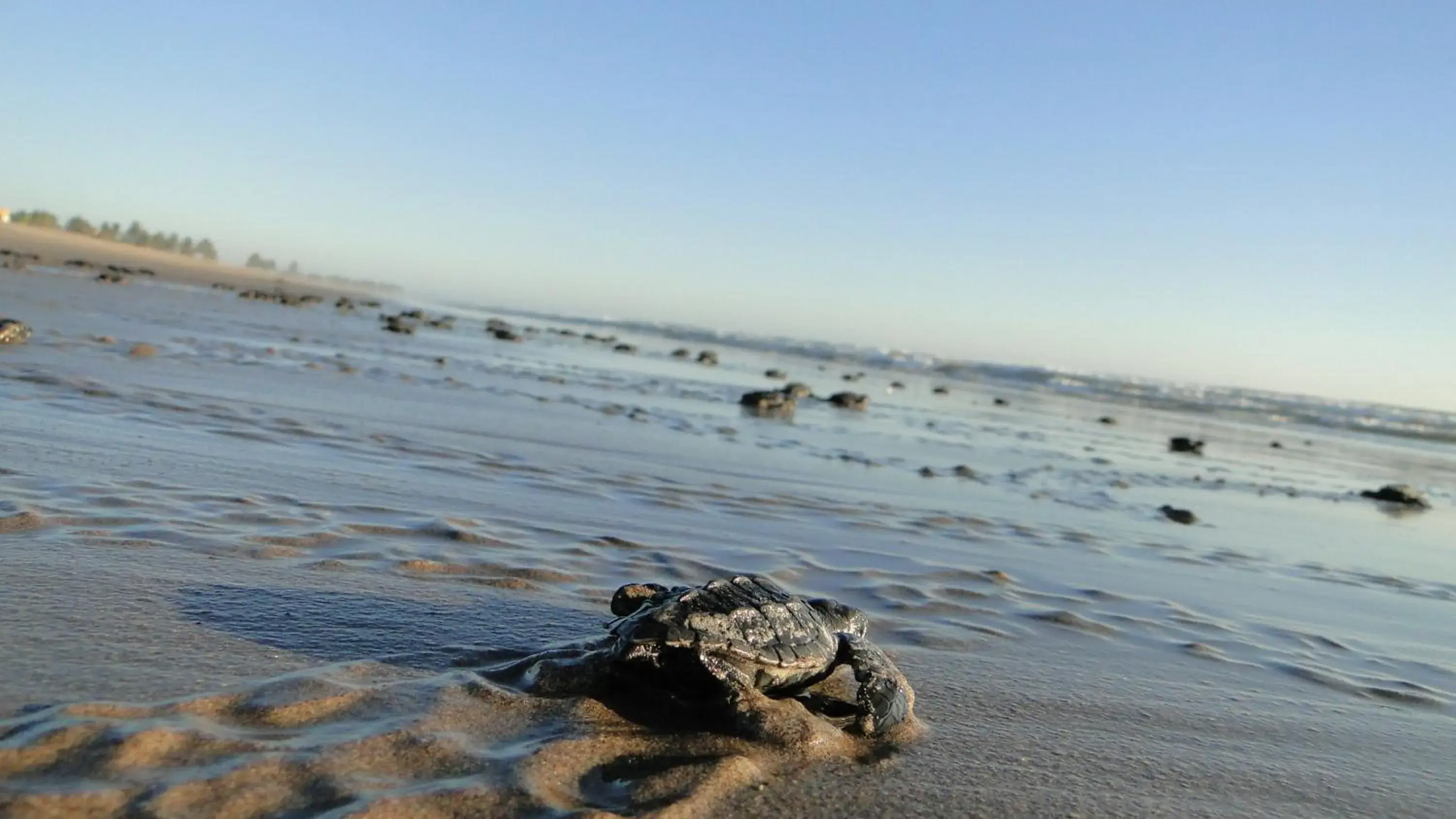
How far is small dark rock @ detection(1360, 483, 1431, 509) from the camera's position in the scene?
50.9ft

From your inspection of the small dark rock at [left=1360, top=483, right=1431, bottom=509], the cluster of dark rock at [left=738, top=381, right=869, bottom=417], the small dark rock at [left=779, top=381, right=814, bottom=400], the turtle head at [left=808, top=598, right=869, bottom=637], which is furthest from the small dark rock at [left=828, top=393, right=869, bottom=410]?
the turtle head at [left=808, top=598, right=869, bottom=637]

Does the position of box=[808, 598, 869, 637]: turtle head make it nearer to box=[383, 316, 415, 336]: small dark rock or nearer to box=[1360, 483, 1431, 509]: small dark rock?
box=[1360, 483, 1431, 509]: small dark rock

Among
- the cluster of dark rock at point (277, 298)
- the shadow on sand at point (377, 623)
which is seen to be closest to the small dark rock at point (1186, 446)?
the shadow on sand at point (377, 623)

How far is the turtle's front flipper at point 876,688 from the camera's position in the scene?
375 cm

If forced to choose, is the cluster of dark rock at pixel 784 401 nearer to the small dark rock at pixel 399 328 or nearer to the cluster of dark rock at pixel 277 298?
the small dark rock at pixel 399 328

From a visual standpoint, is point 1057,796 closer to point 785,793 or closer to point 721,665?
point 785,793

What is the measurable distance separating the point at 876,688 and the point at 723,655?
67 centimetres

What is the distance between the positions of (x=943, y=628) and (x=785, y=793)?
259 centimetres

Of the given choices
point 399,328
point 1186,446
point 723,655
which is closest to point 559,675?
point 723,655

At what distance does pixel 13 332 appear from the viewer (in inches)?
486

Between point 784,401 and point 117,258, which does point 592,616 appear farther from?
point 117,258

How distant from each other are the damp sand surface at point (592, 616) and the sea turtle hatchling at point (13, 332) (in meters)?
0.66

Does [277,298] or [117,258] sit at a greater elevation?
[117,258]

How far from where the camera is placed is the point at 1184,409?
41406 mm
